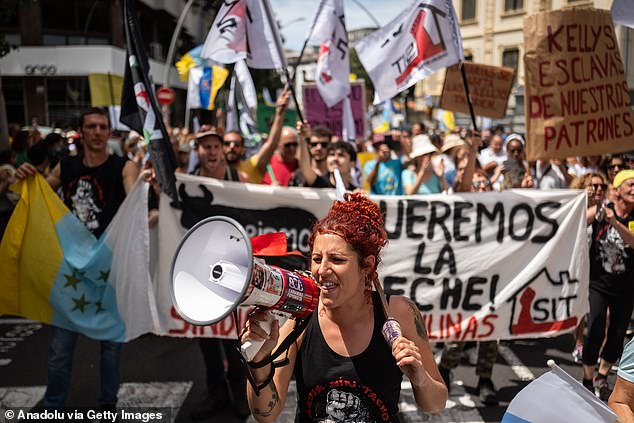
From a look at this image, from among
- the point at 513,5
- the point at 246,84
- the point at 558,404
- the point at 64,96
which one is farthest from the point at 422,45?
the point at 513,5

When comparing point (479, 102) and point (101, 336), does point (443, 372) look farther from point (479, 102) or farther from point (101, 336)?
point (479, 102)

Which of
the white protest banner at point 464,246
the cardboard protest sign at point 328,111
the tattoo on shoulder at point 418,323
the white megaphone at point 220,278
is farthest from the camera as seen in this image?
the cardboard protest sign at point 328,111

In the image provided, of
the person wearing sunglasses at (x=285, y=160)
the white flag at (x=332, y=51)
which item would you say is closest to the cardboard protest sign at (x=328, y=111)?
the white flag at (x=332, y=51)

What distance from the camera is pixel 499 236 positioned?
4516mm

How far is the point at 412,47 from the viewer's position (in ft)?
16.5

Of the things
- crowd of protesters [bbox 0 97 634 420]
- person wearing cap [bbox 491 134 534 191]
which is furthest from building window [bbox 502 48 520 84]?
crowd of protesters [bbox 0 97 634 420]

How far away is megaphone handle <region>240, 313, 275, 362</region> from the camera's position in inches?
77.2

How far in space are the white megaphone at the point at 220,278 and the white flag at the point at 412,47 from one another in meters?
3.28

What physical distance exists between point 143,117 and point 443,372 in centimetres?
285

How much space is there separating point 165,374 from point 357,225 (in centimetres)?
339

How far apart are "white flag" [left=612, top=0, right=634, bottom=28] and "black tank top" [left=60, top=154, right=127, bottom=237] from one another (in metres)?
3.81

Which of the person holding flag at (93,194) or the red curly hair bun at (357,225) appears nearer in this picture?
the red curly hair bun at (357,225)

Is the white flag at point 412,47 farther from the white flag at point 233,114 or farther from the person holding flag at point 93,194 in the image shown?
the white flag at point 233,114

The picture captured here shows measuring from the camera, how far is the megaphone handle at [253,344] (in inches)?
77.2
